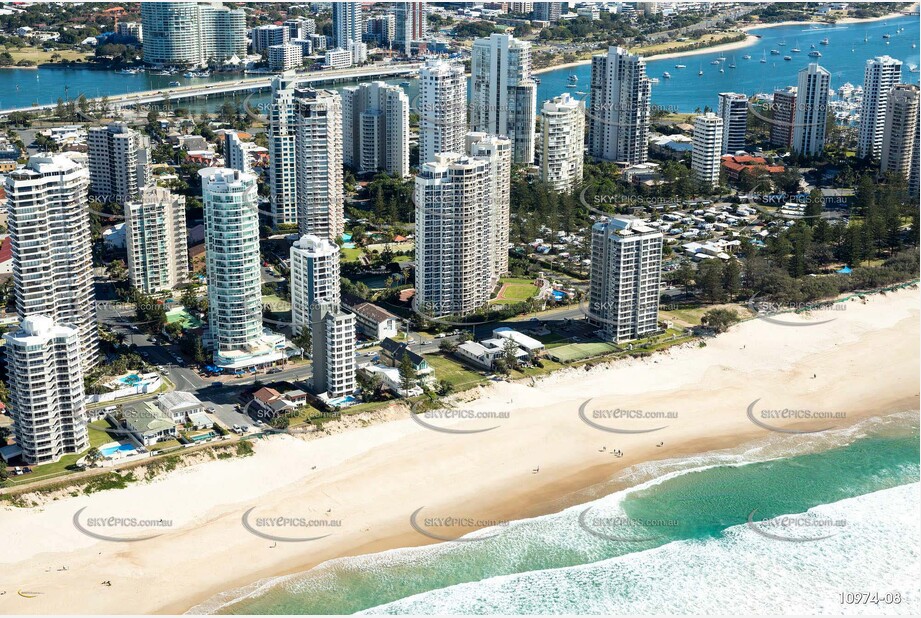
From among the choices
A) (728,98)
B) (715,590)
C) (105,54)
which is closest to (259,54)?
(105,54)

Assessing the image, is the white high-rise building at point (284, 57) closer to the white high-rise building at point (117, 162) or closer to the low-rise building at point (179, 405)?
the white high-rise building at point (117, 162)

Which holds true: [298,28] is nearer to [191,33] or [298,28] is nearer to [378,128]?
[191,33]

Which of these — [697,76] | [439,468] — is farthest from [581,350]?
[697,76]

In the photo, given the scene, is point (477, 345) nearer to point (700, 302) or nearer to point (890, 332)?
point (700, 302)

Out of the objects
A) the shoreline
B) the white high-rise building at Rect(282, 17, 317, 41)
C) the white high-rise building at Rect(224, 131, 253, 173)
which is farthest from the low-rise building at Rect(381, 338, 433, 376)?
the white high-rise building at Rect(282, 17, 317, 41)

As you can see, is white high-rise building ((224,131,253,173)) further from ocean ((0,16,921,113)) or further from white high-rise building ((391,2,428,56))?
white high-rise building ((391,2,428,56))

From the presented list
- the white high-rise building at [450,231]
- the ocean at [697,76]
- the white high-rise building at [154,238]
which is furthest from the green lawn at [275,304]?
the ocean at [697,76]
